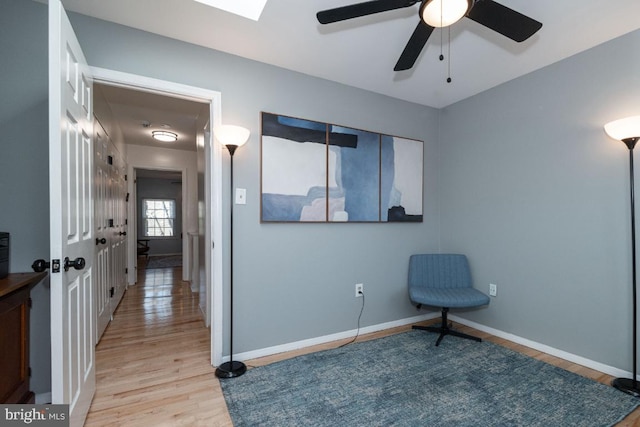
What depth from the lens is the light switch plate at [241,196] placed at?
2300 millimetres

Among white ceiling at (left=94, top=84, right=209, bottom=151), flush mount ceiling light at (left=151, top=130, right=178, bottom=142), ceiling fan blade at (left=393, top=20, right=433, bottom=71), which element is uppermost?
white ceiling at (left=94, top=84, right=209, bottom=151)

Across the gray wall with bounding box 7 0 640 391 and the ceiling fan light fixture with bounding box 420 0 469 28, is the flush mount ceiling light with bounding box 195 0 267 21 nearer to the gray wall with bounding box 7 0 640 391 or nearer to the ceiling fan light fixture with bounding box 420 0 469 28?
the gray wall with bounding box 7 0 640 391

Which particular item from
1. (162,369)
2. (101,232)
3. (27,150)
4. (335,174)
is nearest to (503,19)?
(335,174)

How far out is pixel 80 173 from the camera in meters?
1.53

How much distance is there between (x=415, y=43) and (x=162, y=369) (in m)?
2.74

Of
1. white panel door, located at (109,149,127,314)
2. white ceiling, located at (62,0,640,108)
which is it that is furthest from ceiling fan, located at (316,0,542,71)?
white panel door, located at (109,149,127,314)

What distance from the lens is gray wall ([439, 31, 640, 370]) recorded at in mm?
2080

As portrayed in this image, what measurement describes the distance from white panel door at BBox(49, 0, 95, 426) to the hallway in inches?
7.9

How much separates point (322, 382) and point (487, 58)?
272 cm

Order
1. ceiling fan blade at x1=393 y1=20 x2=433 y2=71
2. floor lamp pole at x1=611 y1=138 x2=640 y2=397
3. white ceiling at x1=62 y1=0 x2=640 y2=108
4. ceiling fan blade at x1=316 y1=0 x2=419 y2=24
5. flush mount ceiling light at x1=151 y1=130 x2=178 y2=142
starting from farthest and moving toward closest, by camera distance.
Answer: flush mount ceiling light at x1=151 y1=130 x2=178 y2=142
floor lamp pole at x1=611 y1=138 x2=640 y2=397
white ceiling at x1=62 y1=0 x2=640 y2=108
ceiling fan blade at x1=393 y1=20 x2=433 y2=71
ceiling fan blade at x1=316 y1=0 x2=419 y2=24

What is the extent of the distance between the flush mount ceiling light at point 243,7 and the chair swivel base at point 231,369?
92.2 inches

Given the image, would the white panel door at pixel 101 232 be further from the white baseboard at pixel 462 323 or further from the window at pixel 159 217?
the window at pixel 159 217

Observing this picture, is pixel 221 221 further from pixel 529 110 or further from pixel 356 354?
pixel 529 110

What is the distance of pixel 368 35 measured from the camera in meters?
2.02
